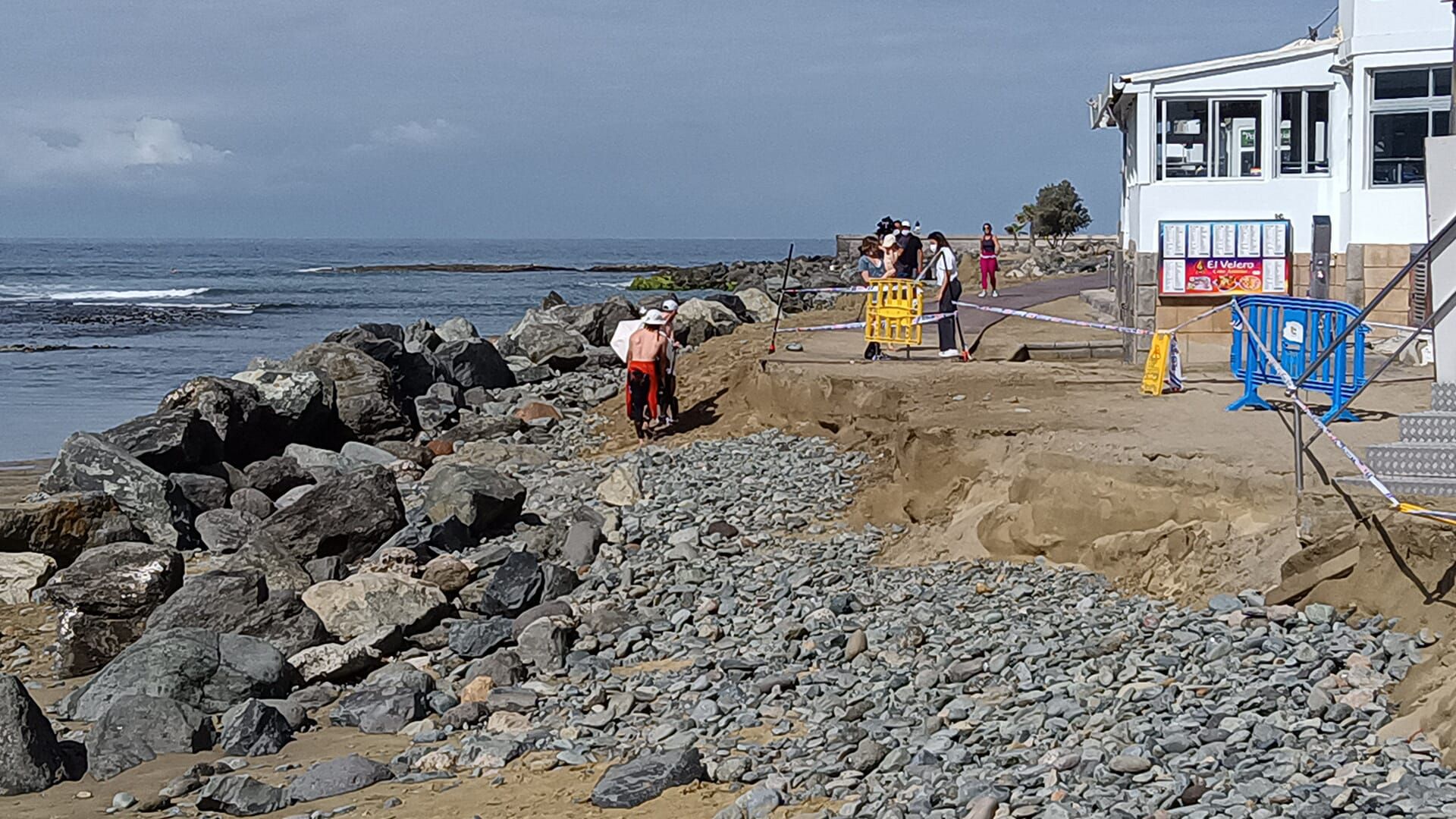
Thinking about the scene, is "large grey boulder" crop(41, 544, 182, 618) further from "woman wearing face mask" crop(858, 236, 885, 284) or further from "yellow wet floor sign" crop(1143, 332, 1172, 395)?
"woman wearing face mask" crop(858, 236, 885, 284)

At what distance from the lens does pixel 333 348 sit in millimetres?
21906

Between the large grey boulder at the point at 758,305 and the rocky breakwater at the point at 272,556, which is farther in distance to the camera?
the large grey boulder at the point at 758,305

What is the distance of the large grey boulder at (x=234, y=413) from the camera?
59.3 feet

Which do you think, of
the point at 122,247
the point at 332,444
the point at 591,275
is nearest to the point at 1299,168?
the point at 332,444

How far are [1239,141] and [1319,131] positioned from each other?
0.97m

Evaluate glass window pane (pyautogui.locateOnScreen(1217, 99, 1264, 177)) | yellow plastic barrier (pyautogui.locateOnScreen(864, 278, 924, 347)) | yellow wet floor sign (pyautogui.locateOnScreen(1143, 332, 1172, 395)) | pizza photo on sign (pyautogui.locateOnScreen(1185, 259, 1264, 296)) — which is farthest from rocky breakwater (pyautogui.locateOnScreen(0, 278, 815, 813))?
glass window pane (pyautogui.locateOnScreen(1217, 99, 1264, 177))

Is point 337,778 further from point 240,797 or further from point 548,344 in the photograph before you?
point 548,344

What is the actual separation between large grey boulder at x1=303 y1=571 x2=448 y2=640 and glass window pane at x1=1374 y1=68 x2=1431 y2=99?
1249cm

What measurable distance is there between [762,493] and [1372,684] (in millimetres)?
7853

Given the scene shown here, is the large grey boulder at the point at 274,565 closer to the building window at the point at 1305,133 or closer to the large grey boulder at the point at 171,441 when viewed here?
the large grey boulder at the point at 171,441

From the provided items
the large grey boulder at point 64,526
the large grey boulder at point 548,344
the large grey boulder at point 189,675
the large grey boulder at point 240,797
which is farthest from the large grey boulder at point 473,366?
the large grey boulder at point 240,797

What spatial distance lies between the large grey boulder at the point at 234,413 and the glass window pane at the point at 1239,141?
11767mm

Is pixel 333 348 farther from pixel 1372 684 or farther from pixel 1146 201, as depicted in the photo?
pixel 1372 684

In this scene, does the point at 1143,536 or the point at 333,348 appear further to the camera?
the point at 333,348
